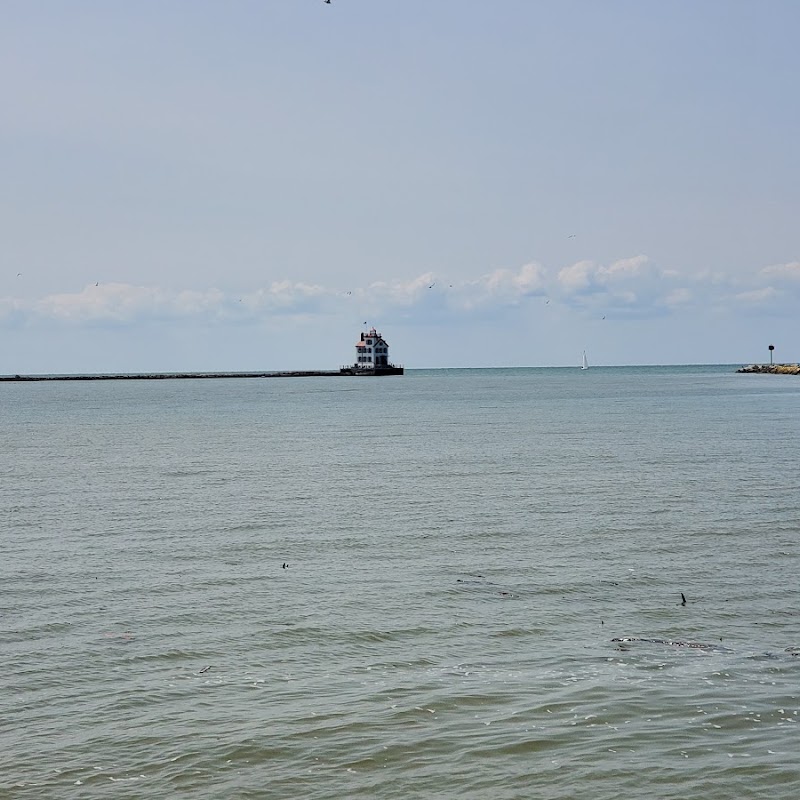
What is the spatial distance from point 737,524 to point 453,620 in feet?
44.2

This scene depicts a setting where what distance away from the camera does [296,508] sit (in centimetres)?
3325

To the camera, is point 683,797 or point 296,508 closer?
point 683,797

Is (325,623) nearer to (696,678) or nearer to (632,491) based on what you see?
(696,678)

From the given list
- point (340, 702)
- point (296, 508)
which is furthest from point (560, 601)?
point (296, 508)

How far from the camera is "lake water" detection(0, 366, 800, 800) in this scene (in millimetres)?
12023

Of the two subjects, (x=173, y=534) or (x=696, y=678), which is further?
(x=173, y=534)

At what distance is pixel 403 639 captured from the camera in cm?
1712

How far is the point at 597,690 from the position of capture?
14367 mm

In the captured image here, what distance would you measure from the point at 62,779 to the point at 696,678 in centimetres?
943

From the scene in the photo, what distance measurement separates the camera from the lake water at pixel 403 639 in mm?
12023

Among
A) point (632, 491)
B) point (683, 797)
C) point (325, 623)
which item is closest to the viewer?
point (683, 797)

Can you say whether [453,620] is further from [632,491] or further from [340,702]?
[632,491]

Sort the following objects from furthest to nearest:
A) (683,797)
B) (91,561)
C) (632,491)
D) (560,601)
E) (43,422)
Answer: (43,422), (632,491), (91,561), (560,601), (683,797)

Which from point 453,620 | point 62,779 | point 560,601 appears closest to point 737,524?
point 560,601
